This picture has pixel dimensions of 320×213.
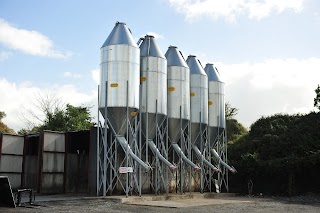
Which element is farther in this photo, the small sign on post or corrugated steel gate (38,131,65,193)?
corrugated steel gate (38,131,65,193)

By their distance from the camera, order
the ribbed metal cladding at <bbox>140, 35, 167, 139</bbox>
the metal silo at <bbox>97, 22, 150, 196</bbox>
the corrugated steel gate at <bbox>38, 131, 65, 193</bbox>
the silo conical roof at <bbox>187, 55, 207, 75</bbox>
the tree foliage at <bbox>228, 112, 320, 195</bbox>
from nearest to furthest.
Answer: the metal silo at <bbox>97, 22, 150, 196</bbox> < the corrugated steel gate at <bbox>38, 131, 65, 193</bbox> < the ribbed metal cladding at <bbox>140, 35, 167, 139</bbox> < the silo conical roof at <bbox>187, 55, 207, 75</bbox> < the tree foliage at <bbox>228, 112, 320, 195</bbox>

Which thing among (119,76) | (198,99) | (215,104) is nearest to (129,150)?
(119,76)

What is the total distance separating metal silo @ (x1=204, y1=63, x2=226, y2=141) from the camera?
32.2 meters

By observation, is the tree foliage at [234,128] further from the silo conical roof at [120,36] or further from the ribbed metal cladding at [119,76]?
the silo conical roof at [120,36]

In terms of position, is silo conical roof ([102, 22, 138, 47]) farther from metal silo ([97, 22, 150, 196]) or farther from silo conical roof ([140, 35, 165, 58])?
silo conical roof ([140, 35, 165, 58])

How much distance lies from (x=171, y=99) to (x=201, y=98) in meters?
3.59

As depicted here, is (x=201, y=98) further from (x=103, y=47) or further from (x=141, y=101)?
(x=103, y=47)

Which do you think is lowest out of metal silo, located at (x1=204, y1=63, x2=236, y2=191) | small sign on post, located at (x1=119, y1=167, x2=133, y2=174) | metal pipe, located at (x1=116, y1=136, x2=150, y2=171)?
small sign on post, located at (x1=119, y1=167, x2=133, y2=174)

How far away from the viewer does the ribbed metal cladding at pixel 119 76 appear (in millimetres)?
23562

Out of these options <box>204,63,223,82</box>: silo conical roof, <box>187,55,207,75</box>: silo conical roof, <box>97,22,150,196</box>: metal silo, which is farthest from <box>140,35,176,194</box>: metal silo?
<box>204,63,223,82</box>: silo conical roof

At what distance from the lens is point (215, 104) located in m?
32.7

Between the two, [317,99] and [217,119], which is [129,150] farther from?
[317,99]

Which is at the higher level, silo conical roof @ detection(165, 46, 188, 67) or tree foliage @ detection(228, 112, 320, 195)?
silo conical roof @ detection(165, 46, 188, 67)

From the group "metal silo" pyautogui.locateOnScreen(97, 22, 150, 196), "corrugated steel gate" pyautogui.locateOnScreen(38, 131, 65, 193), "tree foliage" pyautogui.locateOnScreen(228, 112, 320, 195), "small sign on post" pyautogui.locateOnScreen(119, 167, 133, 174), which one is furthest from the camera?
"tree foliage" pyautogui.locateOnScreen(228, 112, 320, 195)
